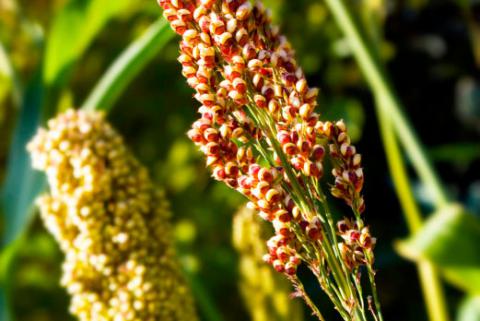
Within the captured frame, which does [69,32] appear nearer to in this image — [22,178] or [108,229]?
[22,178]

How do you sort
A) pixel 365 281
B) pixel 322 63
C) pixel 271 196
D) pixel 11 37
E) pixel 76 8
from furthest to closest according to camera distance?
pixel 322 63, pixel 11 37, pixel 365 281, pixel 76 8, pixel 271 196

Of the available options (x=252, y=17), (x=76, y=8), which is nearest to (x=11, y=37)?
(x=76, y=8)

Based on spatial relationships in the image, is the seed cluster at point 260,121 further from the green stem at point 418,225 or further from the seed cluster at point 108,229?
the green stem at point 418,225

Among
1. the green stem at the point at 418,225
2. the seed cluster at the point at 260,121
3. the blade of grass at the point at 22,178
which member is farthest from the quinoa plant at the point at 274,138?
the green stem at the point at 418,225

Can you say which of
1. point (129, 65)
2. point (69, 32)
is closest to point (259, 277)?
point (129, 65)

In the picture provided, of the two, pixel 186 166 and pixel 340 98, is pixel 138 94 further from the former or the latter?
pixel 340 98

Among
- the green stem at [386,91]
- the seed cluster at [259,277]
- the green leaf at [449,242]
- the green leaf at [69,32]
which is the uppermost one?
the green leaf at [69,32]
